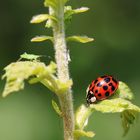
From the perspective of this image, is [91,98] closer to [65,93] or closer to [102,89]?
[102,89]

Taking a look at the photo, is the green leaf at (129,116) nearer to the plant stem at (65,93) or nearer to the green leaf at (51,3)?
the plant stem at (65,93)

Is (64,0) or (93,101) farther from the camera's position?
(93,101)

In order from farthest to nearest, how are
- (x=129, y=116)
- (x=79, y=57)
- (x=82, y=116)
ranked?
(x=79, y=57) < (x=129, y=116) < (x=82, y=116)

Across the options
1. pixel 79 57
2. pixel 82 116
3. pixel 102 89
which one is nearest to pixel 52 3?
pixel 82 116

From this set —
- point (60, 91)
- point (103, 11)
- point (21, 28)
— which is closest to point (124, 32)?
point (103, 11)

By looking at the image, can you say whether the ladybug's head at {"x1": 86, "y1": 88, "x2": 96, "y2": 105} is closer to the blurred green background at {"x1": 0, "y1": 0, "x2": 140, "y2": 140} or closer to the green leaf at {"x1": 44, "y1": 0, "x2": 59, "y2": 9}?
the green leaf at {"x1": 44, "y1": 0, "x2": 59, "y2": 9}

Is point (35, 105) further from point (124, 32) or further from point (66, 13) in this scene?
point (66, 13)

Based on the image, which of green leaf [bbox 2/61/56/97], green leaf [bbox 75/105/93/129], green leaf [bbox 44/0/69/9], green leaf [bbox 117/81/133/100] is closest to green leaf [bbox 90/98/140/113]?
green leaf [bbox 75/105/93/129]
